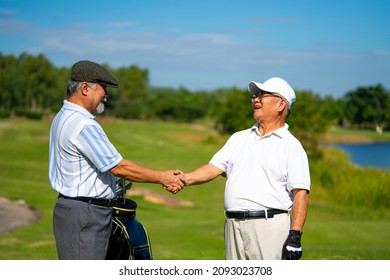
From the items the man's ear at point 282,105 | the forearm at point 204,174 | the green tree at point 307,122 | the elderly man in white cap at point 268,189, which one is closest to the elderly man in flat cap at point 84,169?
the forearm at point 204,174

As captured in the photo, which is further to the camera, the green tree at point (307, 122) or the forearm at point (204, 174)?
the green tree at point (307, 122)

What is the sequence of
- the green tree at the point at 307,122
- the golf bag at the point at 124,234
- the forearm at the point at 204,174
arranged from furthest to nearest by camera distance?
the green tree at the point at 307,122 → the forearm at the point at 204,174 → the golf bag at the point at 124,234

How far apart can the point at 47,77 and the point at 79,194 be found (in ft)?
303

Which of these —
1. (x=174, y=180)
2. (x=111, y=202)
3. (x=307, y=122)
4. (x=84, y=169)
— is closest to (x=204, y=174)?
(x=174, y=180)

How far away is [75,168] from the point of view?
505 centimetres

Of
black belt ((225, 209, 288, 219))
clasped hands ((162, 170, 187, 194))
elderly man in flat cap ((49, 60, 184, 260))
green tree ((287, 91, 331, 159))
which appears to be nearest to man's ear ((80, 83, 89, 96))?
elderly man in flat cap ((49, 60, 184, 260))

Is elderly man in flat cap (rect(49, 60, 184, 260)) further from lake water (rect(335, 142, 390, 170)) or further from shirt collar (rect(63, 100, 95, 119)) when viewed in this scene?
lake water (rect(335, 142, 390, 170))

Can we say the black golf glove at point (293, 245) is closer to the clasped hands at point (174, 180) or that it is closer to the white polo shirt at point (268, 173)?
the white polo shirt at point (268, 173)

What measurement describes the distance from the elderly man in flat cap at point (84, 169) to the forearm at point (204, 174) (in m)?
0.66

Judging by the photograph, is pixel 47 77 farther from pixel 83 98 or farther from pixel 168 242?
pixel 83 98

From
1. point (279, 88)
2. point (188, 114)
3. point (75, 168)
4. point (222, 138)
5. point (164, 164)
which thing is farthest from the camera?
point (188, 114)

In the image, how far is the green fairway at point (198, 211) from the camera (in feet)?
46.2

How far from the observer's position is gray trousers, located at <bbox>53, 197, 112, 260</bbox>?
5.10 metres
